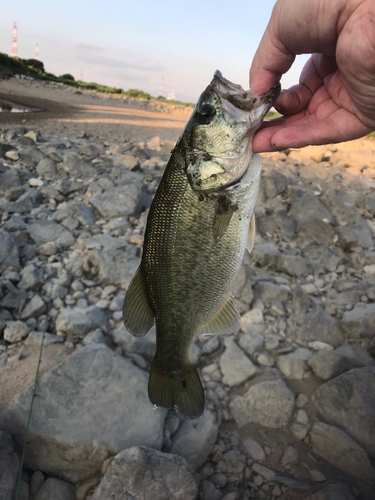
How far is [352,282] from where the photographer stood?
16.8 ft

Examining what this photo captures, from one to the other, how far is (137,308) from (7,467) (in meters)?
1.33

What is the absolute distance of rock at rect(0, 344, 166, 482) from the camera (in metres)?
2.63

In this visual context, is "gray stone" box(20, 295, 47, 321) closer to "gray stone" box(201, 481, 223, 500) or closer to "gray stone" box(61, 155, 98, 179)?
"gray stone" box(201, 481, 223, 500)

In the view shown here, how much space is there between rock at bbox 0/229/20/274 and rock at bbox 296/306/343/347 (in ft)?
10.7

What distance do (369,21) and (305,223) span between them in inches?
173

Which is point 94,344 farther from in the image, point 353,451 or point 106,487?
point 353,451

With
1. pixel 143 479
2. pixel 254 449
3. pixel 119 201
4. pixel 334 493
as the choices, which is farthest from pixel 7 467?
pixel 119 201

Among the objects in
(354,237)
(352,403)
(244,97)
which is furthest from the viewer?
(354,237)

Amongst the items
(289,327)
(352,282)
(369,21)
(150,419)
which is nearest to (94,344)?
(150,419)

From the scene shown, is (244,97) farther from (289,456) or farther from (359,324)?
(359,324)

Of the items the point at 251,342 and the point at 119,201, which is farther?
the point at 119,201

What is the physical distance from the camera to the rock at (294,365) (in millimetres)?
3626

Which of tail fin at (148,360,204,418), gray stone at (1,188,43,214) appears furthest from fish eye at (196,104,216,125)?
gray stone at (1,188,43,214)

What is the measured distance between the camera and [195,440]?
2957 millimetres
